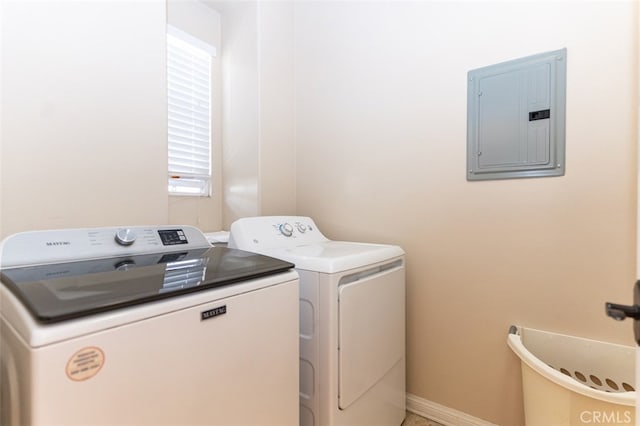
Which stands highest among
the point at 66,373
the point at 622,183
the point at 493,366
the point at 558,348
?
the point at 622,183

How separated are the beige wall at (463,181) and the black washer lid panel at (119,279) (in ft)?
3.10

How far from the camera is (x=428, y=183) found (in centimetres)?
170

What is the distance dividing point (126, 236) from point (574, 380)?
168 centimetres

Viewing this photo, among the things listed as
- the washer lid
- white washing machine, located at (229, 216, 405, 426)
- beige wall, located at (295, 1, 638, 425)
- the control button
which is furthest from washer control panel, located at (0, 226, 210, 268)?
beige wall, located at (295, 1, 638, 425)

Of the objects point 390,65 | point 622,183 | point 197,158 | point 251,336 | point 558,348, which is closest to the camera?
point 251,336

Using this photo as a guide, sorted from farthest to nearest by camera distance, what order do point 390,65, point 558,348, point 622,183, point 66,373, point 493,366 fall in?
point 390,65
point 493,366
point 558,348
point 622,183
point 66,373

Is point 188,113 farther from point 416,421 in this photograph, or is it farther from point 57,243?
point 416,421

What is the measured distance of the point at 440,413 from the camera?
5.49 feet

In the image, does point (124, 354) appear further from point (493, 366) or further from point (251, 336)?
point (493, 366)

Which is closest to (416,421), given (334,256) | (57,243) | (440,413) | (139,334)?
(440,413)

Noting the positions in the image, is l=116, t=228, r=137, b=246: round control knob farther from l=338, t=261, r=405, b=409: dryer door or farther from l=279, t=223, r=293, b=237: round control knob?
l=338, t=261, r=405, b=409: dryer door

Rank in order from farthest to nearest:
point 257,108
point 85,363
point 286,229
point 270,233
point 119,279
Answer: point 257,108 → point 286,229 → point 270,233 → point 119,279 → point 85,363

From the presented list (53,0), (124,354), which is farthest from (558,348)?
(53,0)

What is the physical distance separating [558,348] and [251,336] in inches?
51.2
